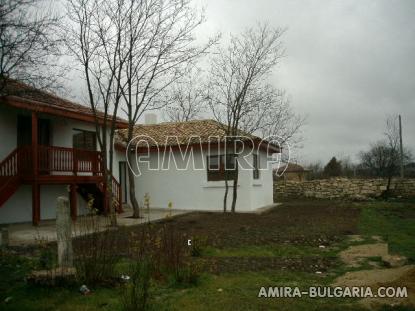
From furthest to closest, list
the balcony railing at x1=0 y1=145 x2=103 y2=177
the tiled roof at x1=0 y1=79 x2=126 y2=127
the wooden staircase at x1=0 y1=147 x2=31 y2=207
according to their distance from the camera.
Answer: the balcony railing at x1=0 y1=145 x2=103 y2=177, the wooden staircase at x1=0 y1=147 x2=31 y2=207, the tiled roof at x1=0 y1=79 x2=126 y2=127

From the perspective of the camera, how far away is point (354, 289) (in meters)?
5.54

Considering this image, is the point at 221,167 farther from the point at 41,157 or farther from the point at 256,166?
the point at 41,157

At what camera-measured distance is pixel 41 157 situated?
46.4 ft

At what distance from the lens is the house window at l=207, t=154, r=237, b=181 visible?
19750 millimetres

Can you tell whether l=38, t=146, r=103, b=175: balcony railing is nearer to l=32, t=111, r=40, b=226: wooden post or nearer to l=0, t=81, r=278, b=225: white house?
l=0, t=81, r=278, b=225: white house

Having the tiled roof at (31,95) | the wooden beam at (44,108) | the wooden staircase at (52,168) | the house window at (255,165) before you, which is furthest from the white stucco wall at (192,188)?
the wooden beam at (44,108)

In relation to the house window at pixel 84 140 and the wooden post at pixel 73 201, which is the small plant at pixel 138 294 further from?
the house window at pixel 84 140

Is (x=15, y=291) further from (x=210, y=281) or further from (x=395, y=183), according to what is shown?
(x=395, y=183)

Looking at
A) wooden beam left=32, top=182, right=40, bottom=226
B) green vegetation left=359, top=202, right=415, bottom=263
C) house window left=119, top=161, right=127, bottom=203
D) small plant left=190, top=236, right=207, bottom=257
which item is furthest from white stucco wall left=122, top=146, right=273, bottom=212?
small plant left=190, top=236, right=207, bottom=257

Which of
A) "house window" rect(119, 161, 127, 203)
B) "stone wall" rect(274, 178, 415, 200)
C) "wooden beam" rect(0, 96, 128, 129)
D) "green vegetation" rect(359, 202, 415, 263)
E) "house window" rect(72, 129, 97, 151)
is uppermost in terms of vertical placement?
"wooden beam" rect(0, 96, 128, 129)

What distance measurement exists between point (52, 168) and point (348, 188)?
19.0 meters

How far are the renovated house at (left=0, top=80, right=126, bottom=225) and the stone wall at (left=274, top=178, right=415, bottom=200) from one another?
14.2 meters

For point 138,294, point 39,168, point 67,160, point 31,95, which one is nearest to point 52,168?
point 39,168

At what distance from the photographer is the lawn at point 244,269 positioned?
17.3 feet
